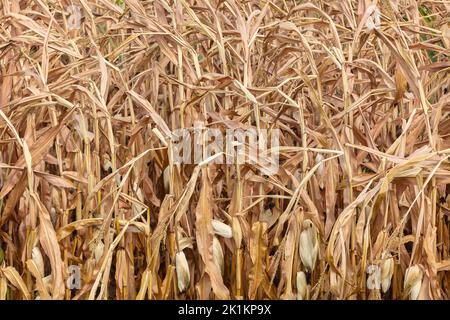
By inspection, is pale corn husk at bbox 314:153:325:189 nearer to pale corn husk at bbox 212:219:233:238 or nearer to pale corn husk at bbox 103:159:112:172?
pale corn husk at bbox 212:219:233:238

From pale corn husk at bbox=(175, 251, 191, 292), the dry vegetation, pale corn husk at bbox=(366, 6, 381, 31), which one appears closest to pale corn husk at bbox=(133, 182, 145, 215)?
the dry vegetation

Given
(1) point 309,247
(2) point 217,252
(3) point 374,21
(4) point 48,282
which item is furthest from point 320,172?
(4) point 48,282

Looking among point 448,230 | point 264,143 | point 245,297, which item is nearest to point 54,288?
point 245,297

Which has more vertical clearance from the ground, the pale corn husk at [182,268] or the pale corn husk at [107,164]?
the pale corn husk at [107,164]

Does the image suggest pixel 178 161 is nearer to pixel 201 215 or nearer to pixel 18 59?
pixel 201 215

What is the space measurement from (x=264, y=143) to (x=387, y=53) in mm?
541

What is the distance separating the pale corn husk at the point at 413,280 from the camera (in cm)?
178

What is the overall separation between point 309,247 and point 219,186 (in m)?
0.26

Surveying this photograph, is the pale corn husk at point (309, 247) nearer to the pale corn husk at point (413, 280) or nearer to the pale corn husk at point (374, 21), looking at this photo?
the pale corn husk at point (413, 280)

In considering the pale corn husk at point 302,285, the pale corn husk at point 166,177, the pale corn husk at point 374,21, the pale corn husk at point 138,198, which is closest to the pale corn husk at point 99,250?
the pale corn husk at point 138,198

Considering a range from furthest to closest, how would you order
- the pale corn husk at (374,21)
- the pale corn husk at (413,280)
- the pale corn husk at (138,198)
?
the pale corn husk at (374,21) < the pale corn husk at (138,198) < the pale corn husk at (413,280)

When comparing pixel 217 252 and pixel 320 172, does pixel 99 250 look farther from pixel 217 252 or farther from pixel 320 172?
pixel 320 172

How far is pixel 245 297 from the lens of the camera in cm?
193

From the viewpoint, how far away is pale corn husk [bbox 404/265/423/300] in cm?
178
